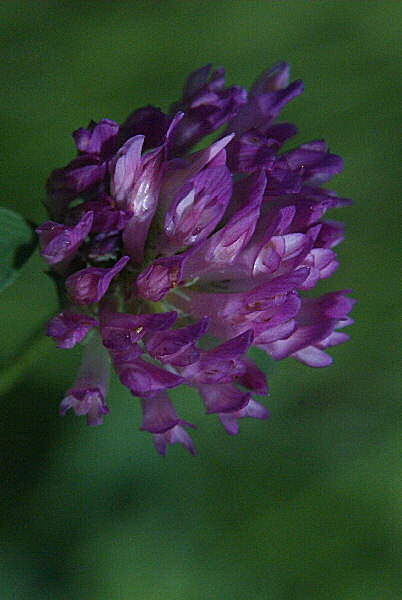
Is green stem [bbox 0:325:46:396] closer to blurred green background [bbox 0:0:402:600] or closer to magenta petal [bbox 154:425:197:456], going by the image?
magenta petal [bbox 154:425:197:456]

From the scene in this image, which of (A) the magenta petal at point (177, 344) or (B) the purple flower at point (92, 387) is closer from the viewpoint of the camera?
(A) the magenta petal at point (177, 344)

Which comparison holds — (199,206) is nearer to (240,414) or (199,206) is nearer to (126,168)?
(126,168)

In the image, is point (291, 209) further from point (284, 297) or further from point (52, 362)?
point (52, 362)

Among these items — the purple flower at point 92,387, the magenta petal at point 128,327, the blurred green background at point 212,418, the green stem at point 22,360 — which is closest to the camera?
the magenta petal at point 128,327

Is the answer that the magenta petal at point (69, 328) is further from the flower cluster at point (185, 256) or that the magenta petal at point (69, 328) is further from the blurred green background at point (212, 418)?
the blurred green background at point (212, 418)

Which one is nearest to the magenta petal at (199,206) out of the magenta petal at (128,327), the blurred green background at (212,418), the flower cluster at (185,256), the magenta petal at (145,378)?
the flower cluster at (185,256)

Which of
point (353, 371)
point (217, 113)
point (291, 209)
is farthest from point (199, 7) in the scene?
point (291, 209)
